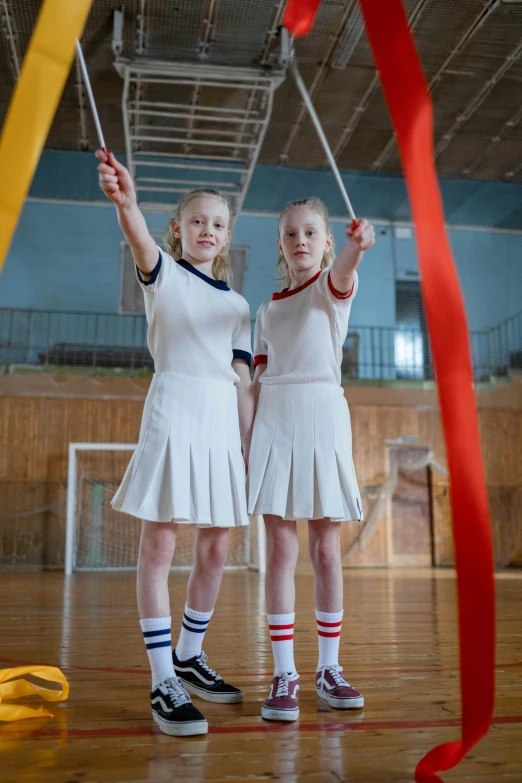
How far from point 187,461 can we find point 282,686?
0.52 metres

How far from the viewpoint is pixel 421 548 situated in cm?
860

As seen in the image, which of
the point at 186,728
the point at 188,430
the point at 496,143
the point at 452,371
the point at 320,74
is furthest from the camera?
the point at 496,143

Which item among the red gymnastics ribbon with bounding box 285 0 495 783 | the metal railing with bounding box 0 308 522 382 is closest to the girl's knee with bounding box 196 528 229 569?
the red gymnastics ribbon with bounding box 285 0 495 783

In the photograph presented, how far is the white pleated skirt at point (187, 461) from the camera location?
148 centimetres

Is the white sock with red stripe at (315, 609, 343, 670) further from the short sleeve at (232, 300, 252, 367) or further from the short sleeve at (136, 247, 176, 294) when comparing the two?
the short sleeve at (136, 247, 176, 294)

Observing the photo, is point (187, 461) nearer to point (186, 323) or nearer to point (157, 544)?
point (157, 544)

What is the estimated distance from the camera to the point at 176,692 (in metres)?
1.40

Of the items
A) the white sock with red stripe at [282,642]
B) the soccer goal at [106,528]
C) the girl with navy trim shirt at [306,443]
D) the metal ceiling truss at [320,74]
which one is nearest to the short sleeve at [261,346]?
the girl with navy trim shirt at [306,443]

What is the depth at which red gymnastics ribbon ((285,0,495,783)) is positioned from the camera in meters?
0.89

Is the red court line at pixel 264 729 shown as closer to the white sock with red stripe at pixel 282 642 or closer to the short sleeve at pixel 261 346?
the white sock with red stripe at pixel 282 642

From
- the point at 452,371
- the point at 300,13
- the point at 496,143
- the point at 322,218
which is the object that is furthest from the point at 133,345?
the point at 452,371

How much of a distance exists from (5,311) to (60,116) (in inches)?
96.1

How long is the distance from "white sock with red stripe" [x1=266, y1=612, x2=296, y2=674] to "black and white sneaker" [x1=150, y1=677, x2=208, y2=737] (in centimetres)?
25

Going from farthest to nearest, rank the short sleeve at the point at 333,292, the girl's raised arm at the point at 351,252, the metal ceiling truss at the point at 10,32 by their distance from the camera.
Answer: the metal ceiling truss at the point at 10,32 < the short sleeve at the point at 333,292 < the girl's raised arm at the point at 351,252
